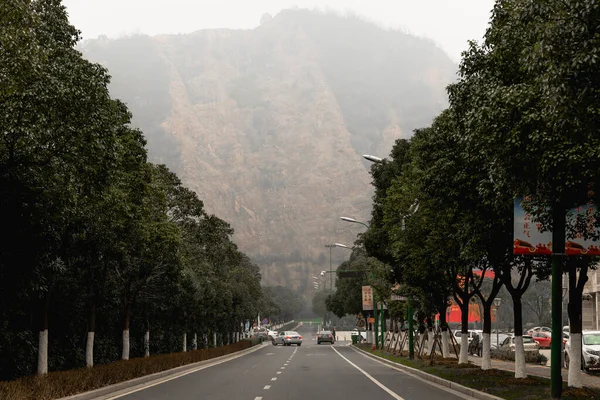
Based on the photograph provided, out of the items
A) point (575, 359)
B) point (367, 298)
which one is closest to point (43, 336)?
point (575, 359)

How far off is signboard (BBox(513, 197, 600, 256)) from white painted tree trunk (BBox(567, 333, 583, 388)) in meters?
2.42

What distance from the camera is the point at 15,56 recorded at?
16.0 metres

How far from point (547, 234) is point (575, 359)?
11.2ft

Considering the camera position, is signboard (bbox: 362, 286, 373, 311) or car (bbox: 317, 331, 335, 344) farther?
car (bbox: 317, 331, 335, 344)

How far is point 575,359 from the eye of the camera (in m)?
19.8

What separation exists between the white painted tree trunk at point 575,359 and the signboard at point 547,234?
2.42 meters

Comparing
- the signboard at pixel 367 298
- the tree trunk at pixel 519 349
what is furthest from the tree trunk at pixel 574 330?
the signboard at pixel 367 298

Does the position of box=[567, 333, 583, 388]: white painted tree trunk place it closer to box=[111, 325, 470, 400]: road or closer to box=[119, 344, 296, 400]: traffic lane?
box=[111, 325, 470, 400]: road

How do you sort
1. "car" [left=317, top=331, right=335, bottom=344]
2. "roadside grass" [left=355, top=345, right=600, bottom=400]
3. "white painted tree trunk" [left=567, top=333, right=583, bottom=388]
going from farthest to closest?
"car" [left=317, top=331, right=335, bottom=344]
"white painted tree trunk" [left=567, top=333, right=583, bottom=388]
"roadside grass" [left=355, top=345, right=600, bottom=400]

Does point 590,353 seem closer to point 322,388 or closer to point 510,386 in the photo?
point 510,386

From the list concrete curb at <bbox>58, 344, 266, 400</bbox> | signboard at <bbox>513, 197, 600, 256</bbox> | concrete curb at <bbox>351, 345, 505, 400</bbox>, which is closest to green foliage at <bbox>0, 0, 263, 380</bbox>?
concrete curb at <bbox>58, 344, 266, 400</bbox>

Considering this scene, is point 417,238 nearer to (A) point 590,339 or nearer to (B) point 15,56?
(A) point 590,339

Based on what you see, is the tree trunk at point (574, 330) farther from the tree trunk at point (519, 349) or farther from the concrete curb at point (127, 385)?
the concrete curb at point (127, 385)

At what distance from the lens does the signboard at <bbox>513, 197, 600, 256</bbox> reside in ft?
58.2
